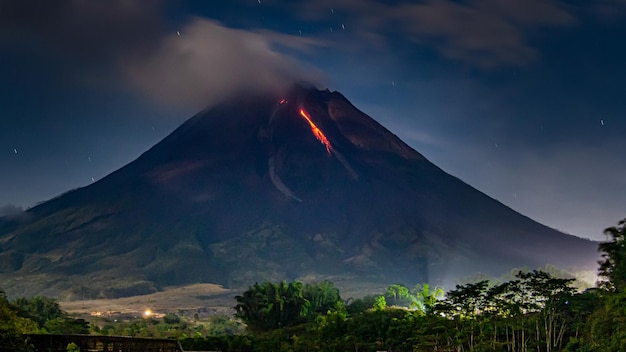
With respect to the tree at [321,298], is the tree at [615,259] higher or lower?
lower

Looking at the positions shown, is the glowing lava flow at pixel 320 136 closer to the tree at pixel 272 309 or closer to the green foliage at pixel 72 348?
the tree at pixel 272 309

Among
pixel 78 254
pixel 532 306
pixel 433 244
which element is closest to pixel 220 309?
pixel 78 254

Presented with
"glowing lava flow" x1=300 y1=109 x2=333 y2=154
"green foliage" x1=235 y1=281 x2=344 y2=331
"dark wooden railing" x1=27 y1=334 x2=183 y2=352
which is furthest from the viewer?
"glowing lava flow" x1=300 y1=109 x2=333 y2=154

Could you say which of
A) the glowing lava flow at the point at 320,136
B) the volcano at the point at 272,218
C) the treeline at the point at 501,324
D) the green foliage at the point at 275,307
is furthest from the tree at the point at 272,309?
the glowing lava flow at the point at 320,136

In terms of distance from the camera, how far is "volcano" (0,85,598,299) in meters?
121

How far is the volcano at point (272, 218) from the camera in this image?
121 meters

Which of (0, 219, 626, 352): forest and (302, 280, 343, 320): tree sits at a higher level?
(302, 280, 343, 320): tree

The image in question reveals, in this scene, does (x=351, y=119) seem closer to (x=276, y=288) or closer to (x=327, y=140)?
(x=327, y=140)

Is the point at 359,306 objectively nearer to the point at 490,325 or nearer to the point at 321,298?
the point at 321,298

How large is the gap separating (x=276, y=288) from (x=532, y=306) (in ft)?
87.3

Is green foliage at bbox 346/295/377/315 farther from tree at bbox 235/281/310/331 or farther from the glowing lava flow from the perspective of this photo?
the glowing lava flow

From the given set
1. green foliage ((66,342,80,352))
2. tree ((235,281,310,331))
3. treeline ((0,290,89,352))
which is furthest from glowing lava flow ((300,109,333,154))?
green foliage ((66,342,80,352))

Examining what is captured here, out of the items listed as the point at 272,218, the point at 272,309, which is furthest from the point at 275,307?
the point at 272,218

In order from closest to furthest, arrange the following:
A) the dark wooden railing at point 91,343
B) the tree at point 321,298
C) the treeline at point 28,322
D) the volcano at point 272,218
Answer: the treeline at point 28,322
the dark wooden railing at point 91,343
the tree at point 321,298
the volcano at point 272,218
